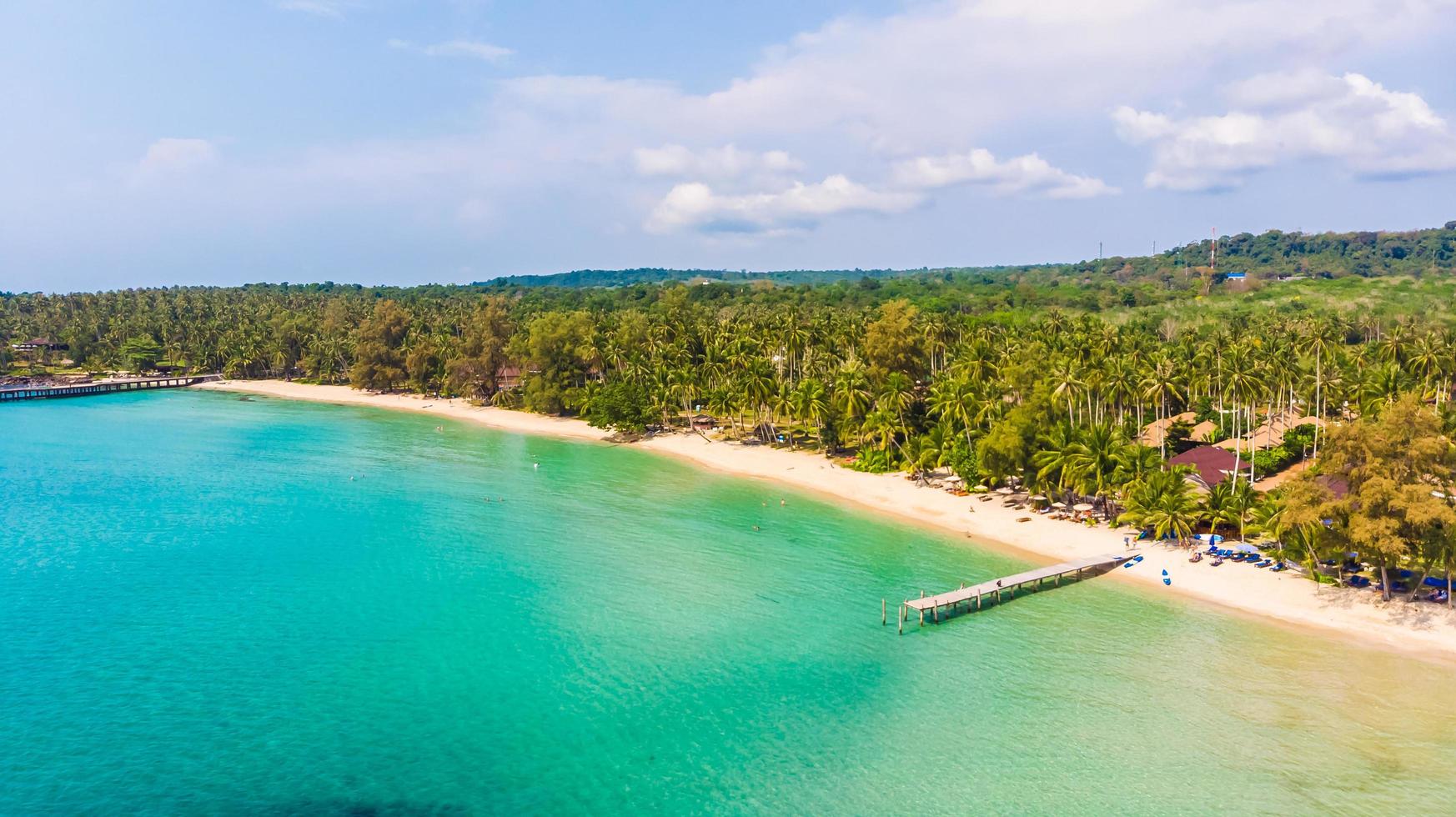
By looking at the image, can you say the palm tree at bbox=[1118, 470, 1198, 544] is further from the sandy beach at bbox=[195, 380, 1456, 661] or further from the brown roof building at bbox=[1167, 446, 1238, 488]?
the brown roof building at bbox=[1167, 446, 1238, 488]

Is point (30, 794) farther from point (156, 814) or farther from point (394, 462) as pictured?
point (394, 462)

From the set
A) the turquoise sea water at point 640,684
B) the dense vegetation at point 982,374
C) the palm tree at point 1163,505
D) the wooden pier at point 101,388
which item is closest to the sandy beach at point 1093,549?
the palm tree at point 1163,505

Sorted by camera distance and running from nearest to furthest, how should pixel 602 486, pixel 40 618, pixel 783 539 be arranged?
pixel 40 618
pixel 783 539
pixel 602 486

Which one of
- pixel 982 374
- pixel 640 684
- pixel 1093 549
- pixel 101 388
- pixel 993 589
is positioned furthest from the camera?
pixel 101 388

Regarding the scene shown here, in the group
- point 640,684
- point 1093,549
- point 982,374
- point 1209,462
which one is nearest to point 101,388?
point 982,374

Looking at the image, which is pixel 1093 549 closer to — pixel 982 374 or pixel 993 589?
pixel 993 589

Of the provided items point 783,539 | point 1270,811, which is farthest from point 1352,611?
point 783,539
